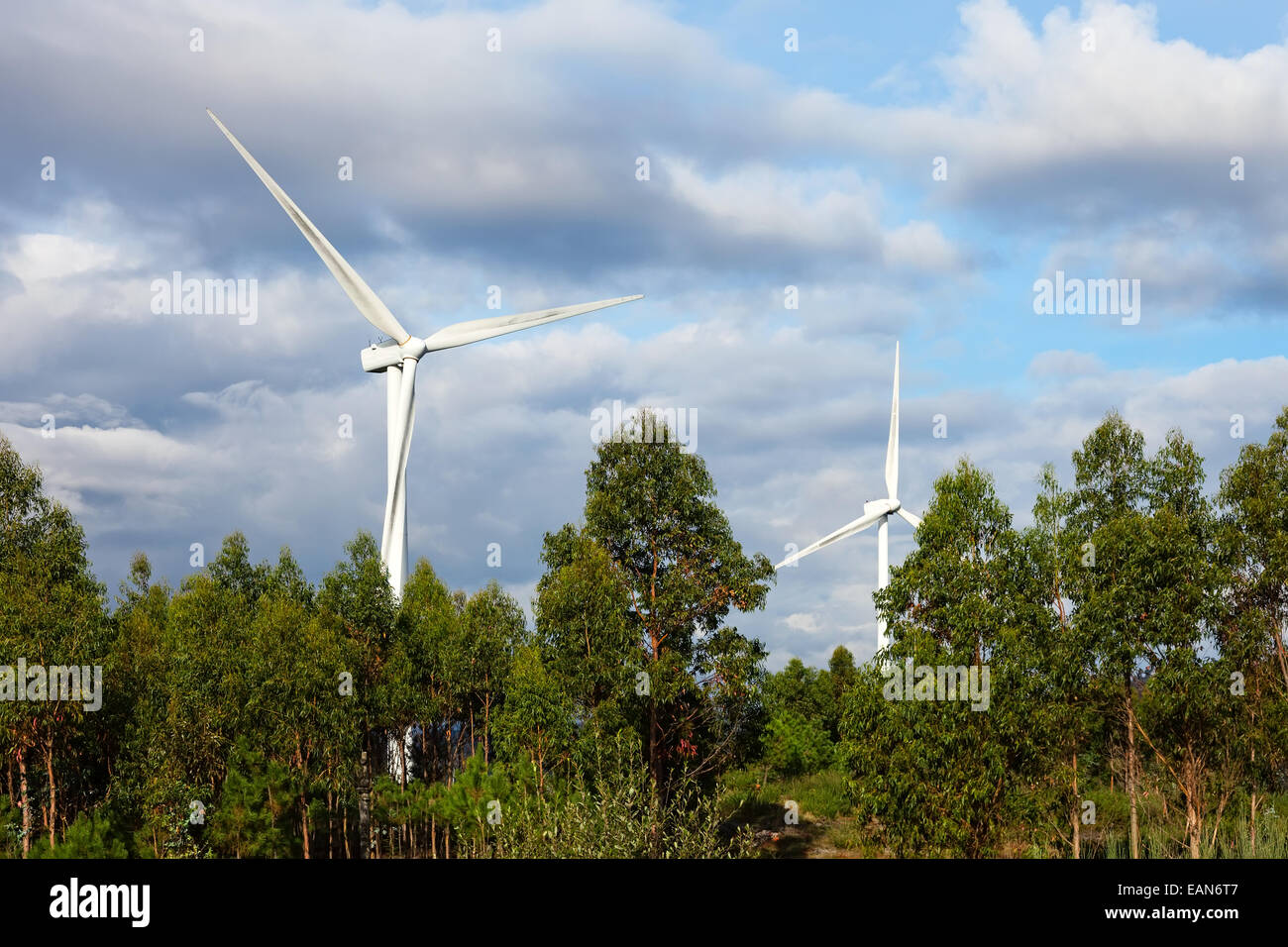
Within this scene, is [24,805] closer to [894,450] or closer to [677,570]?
[677,570]

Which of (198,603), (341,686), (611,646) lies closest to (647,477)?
(611,646)

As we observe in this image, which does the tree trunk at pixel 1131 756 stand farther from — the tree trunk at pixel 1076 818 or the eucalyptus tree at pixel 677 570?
the eucalyptus tree at pixel 677 570

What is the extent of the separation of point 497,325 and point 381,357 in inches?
278

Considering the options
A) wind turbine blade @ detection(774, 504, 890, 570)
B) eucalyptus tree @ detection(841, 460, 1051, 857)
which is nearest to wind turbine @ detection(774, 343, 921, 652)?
wind turbine blade @ detection(774, 504, 890, 570)

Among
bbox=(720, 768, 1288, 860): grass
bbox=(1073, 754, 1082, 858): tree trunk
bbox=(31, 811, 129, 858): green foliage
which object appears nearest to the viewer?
bbox=(31, 811, 129, 858): green foliage

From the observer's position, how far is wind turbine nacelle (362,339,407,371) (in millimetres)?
60781

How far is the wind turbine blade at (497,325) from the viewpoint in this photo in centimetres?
5709

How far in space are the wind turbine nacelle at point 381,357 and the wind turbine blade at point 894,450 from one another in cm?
2791

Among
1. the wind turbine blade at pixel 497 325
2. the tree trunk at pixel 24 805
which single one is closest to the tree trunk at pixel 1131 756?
the wind turbine blade at pixel 497 325

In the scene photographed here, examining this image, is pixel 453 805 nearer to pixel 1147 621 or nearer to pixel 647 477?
pixel 647 477

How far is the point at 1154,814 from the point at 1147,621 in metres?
19.6

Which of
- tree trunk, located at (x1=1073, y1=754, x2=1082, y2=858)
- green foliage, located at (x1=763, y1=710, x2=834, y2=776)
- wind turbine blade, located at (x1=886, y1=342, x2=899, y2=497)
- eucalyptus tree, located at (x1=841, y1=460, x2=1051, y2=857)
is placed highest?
wind turbine blade, located at (x1=886, y1=342, x2=899, y2=497)

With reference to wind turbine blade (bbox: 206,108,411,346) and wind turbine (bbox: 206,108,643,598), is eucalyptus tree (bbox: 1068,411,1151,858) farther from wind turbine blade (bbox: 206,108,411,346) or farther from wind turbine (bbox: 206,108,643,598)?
wind turbine blade (bbox: 206,108,411,346)

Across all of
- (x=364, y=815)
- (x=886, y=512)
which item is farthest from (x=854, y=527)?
(x=364, y=815)
